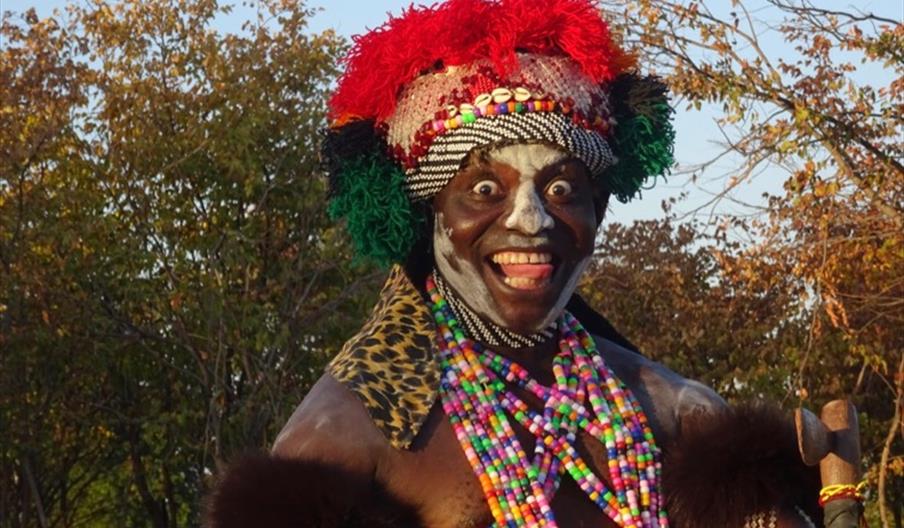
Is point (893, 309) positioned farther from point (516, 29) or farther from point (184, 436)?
point (516, 29)

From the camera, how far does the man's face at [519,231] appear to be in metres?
3.84

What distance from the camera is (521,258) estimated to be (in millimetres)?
3842

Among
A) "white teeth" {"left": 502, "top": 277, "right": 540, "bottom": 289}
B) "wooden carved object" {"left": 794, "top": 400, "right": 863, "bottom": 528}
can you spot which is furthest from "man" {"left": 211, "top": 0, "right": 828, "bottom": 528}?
"wooden carved object" {"left": 794, "top": 400, "right": 863, "bottom": 528}

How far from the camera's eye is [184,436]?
1722cm

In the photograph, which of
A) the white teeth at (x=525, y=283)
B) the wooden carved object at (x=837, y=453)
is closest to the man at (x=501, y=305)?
the white teeth at (x=525, y=283)

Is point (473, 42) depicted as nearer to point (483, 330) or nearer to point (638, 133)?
point (638, 133)

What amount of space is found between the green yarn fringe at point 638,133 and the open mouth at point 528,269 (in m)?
0.34

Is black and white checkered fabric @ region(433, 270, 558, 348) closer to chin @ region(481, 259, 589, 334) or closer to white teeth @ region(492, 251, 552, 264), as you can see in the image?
chin @ region(481, 259, 589, 334)

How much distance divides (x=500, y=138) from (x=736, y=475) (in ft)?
2.86

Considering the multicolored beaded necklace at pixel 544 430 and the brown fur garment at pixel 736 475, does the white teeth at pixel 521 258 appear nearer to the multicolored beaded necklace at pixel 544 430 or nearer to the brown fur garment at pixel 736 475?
the multicolored beaded necklace at pixel 544 430

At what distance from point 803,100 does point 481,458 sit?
9195 mm

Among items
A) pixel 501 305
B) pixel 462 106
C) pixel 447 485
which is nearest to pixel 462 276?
pixel 501 305

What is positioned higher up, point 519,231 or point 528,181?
point 528,181

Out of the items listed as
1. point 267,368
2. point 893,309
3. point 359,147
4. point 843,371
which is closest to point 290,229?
point 267,368
